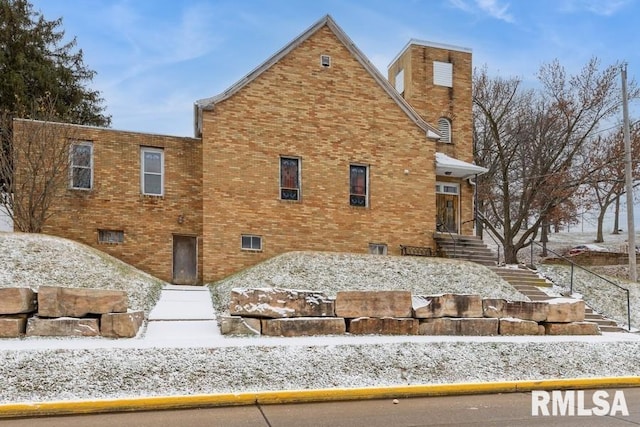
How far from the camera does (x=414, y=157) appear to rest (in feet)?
62.5

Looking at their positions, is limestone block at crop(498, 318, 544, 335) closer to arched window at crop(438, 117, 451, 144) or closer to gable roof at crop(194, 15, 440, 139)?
gable roof at crop(194, 15, 440, 139)

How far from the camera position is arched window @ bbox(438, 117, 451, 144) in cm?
2287

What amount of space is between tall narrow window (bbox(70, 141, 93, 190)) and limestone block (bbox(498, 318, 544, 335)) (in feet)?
40.4

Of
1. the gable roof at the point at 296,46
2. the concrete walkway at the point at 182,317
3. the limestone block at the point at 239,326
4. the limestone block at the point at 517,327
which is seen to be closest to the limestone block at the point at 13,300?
the concrete walkway at the point at 182,317

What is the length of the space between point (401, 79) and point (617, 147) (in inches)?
427

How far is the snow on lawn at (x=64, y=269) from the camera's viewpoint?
1228 centimetres

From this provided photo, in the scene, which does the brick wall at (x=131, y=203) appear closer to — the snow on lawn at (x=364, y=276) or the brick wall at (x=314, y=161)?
the brick wall at (x=314, y=161)

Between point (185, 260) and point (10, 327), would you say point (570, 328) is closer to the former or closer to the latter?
point (10, 327)

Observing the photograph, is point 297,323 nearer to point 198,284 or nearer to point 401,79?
point 198,284

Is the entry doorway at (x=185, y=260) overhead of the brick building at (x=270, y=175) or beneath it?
beneath

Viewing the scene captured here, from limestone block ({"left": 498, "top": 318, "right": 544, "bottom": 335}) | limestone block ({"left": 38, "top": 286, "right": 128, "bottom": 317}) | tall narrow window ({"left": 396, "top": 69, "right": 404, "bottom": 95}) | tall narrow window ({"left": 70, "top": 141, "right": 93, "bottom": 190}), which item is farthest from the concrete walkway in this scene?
tall narrow window ({"left": 396, "top": 69, "right": 404, "bottom": 95})

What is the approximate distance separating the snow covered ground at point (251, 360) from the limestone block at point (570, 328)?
0.94ft

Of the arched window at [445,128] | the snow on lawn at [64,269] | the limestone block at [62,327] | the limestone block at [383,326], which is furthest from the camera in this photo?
the arched window at [445,128]

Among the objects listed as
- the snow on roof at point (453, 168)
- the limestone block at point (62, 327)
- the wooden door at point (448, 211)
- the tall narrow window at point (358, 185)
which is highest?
the snow on roof at point (453, 168)
